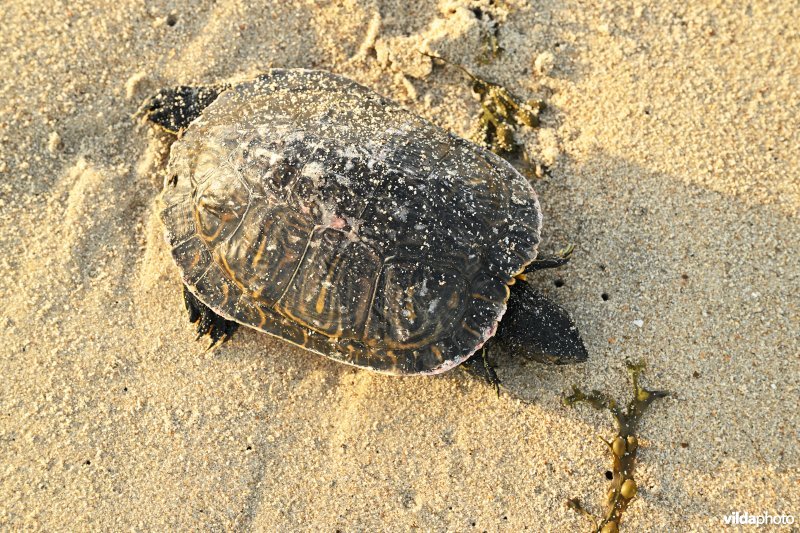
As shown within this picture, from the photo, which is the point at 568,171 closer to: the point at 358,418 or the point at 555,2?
the point at 555,2

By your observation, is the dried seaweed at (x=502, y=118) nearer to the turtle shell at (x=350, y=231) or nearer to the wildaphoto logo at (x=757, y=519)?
the turtle shell at (x=350, y=231)

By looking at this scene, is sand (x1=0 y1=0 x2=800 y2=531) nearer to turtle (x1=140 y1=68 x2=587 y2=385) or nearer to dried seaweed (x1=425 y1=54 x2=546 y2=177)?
dried seaweed (x1=425 y1=54 x2=546 y2=177)

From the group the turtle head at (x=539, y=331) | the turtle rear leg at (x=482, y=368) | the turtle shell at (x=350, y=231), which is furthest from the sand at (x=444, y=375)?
the turtle shell at (x=350, y=231)

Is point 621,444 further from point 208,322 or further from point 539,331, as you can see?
point 208,322

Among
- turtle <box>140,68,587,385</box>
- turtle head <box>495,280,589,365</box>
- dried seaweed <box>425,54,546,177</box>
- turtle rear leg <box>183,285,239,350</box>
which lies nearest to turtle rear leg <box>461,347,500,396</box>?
turtle <box>140,68,587,385</box>

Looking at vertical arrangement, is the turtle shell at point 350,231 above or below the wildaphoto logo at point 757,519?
above
